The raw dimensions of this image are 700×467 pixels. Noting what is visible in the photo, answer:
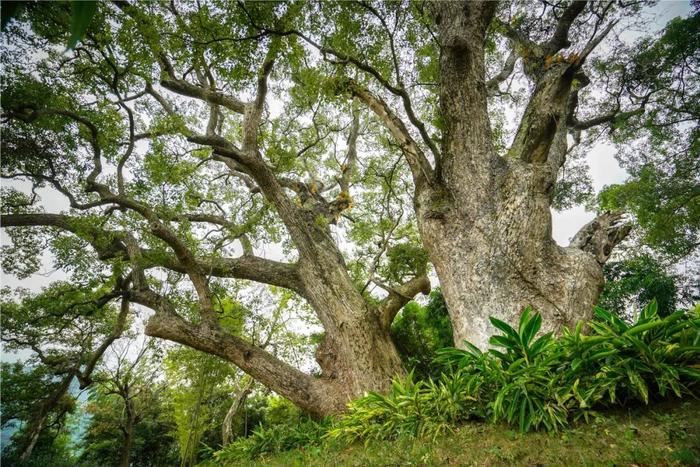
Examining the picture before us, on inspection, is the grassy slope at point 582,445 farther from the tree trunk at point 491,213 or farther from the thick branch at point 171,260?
the thick branch at point 171,260

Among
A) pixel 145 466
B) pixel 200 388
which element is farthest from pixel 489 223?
pixel 145 466

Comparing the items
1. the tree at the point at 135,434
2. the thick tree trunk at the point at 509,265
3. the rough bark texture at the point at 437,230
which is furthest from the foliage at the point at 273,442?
the tree at the point at 135,434

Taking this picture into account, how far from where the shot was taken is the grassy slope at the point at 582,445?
1837mm

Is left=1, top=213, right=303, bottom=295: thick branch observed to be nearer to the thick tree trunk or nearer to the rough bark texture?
the rough bark texture

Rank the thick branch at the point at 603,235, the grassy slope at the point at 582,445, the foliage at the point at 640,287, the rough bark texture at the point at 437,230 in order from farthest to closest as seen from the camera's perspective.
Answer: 1. the foliage at the point at 640,287
2. the thick branch at the point at 603,235
3. the rough bark texture at the point at 437,230
4. the grassy slope at the point at 582,445

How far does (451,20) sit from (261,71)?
3377 millimetres

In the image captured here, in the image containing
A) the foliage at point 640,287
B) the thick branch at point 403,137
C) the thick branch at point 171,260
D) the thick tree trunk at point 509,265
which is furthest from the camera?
→ the foliage at point 640,287

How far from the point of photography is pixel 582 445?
2.06 metres

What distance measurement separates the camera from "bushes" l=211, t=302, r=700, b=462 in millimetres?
2197

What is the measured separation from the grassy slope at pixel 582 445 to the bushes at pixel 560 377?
0.31 ft

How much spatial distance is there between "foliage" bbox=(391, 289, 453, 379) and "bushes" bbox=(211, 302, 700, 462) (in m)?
6.22

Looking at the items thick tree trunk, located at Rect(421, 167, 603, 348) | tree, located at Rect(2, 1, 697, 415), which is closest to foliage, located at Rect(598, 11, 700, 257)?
tree, located at Rect(2, 1, 697, 415)

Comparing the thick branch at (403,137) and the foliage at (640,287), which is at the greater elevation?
the thick branch at (403,137)

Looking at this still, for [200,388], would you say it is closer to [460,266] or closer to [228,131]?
[228,131]
